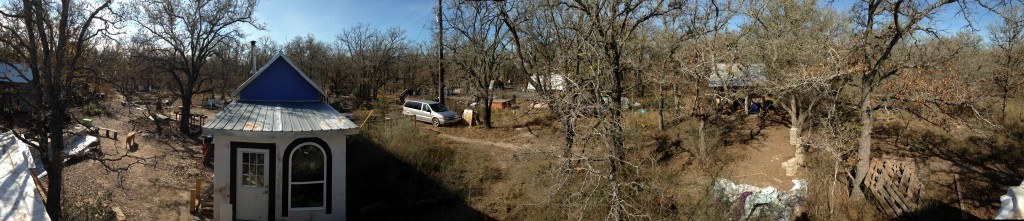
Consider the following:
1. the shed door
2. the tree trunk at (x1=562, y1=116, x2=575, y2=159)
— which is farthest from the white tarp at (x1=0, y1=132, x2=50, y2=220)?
the tree trunk at (x1=562, y1=116, x2=575, y2=159)

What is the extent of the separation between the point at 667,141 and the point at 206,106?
86.1 feet

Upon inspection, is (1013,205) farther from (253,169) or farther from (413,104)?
(413,104)

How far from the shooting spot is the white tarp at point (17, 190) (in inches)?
250

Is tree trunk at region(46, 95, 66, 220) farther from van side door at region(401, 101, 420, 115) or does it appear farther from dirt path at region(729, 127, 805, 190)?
van side door at region(401, 101, 420, 115)

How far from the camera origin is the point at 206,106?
98.1 feet

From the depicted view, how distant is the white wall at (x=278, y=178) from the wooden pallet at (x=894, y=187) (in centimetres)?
1041

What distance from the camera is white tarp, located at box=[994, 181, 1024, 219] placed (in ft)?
10.3

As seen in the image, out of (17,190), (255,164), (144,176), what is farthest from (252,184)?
(144,176)

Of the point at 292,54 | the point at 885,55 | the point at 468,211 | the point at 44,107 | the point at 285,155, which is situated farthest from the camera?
the point at 292,54

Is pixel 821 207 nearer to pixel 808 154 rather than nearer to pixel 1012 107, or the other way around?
pixel 808 154

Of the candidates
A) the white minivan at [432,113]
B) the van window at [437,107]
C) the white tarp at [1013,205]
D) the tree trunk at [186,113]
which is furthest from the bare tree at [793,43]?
the tree trunk at [186,113]

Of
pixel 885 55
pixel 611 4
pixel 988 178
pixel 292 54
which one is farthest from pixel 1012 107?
pixel 292 54

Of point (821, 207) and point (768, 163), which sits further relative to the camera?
point (768, 163)

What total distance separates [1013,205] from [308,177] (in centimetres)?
974
